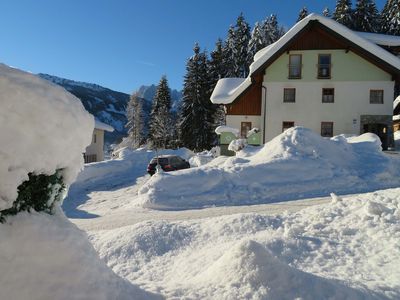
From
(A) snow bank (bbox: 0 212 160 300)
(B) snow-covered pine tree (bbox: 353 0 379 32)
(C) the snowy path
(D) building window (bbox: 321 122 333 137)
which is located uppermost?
(B) snow-covered pine tree (bbox: 353 0 379 32)

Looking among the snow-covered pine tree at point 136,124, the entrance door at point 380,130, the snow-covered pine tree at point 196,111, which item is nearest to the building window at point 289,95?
the entrance door at point 380,130

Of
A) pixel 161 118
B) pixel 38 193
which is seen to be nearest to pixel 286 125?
pixel 38 193

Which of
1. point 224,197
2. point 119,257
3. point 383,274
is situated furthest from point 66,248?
point 224,197

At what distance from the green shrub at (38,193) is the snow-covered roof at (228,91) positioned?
82.3 ft

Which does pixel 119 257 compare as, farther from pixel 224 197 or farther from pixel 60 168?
pixel 224 197

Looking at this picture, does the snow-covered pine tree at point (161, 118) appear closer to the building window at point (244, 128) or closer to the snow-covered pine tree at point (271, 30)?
the snow-covered pine tree at point (271, 30)

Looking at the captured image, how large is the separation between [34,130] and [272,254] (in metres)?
3.91

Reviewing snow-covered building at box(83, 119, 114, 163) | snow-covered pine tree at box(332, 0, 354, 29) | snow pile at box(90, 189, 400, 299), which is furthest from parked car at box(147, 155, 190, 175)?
snow-covered pine tree at box(332, 0, 354, 29)

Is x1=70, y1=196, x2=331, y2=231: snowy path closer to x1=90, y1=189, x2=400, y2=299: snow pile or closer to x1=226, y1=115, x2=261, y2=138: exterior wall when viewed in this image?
x1=90, y1=189, x2=400, y2=299: snow pile

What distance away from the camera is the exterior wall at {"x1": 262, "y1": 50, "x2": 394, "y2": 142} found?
26797mm

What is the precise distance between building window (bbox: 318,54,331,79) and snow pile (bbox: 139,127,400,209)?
10225 millimetres

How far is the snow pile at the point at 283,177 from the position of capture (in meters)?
14.7

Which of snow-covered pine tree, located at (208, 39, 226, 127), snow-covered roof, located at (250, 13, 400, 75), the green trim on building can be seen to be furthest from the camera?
snow-covered pine tree, located at (208, 39, 226, 127)

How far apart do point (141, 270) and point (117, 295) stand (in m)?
2.67
